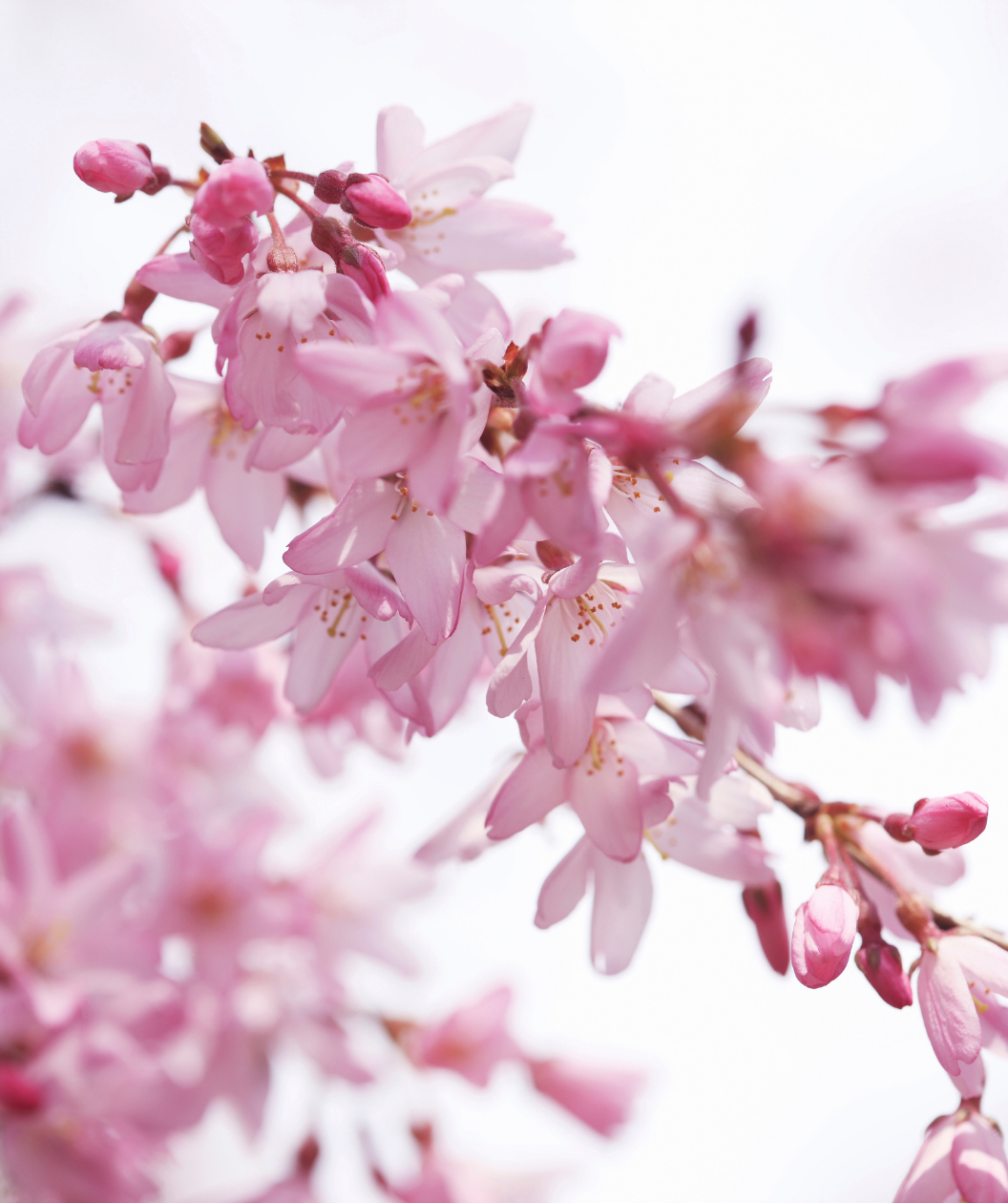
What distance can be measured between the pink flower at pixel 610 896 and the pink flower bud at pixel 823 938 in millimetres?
142

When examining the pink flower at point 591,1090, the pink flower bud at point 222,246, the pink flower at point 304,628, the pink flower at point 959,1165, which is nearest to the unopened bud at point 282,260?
the pink flower bud at point 222,246

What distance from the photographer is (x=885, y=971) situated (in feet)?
2.17

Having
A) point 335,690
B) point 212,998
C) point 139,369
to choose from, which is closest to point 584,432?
point 139,369

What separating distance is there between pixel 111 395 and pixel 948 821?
679 millimetres

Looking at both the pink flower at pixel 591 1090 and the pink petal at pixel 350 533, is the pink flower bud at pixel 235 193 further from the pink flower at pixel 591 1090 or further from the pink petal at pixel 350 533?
the pink flower at pixel 591 1090

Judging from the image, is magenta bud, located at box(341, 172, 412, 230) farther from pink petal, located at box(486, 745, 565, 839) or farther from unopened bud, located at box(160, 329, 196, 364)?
pink petal, located at box(486, 745, 565, 839)

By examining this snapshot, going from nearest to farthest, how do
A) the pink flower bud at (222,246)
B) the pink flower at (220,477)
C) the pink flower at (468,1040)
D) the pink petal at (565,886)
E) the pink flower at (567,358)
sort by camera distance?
the pink flower at (567,358)
the pink flower bud at (222,246)
the pink petal at (565,886)
the pink flower at (220,477)
the pink flower at (468,1040)

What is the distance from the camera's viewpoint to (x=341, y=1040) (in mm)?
1295

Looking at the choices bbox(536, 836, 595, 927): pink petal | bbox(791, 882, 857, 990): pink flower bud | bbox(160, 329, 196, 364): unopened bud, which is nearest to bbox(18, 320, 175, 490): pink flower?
bbox(160, 329, 196, 364): unopened bud

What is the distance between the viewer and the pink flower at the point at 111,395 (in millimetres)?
691

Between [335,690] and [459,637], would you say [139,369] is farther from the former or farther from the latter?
[335,690]

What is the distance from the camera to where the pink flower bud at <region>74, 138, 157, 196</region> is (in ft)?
2.18

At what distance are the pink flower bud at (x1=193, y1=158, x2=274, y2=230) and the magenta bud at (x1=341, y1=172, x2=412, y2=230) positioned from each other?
0.22 feet

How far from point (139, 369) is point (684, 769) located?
488 millimetres
